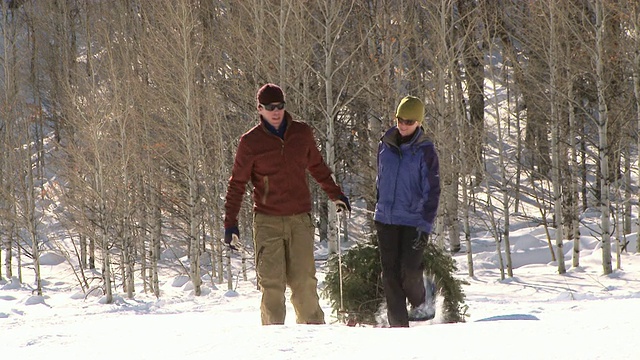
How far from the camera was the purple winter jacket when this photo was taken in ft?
17.3

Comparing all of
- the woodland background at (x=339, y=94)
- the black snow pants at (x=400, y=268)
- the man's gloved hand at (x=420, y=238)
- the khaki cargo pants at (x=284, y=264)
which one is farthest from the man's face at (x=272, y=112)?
the woodland background at (x=339, y=94)

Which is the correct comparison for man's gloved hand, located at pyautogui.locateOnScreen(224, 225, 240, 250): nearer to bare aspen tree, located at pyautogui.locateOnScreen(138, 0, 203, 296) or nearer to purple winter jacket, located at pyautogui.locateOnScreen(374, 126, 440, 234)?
purple winter jacket, located at pyautogui.locateOnScreen(374, 126, 440, 234)

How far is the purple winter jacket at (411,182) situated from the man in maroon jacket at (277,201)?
0.34 m

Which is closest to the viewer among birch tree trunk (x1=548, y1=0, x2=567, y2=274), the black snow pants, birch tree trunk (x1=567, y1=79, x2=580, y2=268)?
the black snow pants

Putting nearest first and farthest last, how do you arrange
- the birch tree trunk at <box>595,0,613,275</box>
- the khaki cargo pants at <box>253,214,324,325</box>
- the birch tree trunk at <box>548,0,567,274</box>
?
1. the khaki cargo pants at <box>253,214,324,325</box>
2. the birch tree trunk at <box>595,0,613,275</box>
3. the birch tree trunk at <box>548,0,567,274</box>

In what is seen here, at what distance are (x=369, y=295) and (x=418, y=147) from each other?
1336 mm

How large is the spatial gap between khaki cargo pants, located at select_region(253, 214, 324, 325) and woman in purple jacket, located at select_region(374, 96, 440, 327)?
55 cm

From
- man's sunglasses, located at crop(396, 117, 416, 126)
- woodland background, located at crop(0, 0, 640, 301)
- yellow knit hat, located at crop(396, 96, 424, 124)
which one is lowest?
man's sunglasses, located at crop(396, 117, 416, 126)

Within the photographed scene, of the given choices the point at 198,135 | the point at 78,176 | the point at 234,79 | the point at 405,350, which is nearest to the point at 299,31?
the point at 234,79

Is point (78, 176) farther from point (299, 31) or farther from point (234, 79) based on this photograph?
point (299, 31)

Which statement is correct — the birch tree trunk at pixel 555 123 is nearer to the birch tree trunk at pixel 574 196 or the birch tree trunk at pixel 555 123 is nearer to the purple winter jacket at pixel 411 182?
the birch tree trunk at pixel 574 196

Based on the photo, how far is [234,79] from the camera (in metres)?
17.5

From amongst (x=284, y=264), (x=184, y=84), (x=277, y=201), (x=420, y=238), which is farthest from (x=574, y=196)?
(x=277, y=201)

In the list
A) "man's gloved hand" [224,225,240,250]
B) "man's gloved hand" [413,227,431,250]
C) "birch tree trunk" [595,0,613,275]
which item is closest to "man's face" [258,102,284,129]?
"man's gloved hand" [224,225,240,250]
